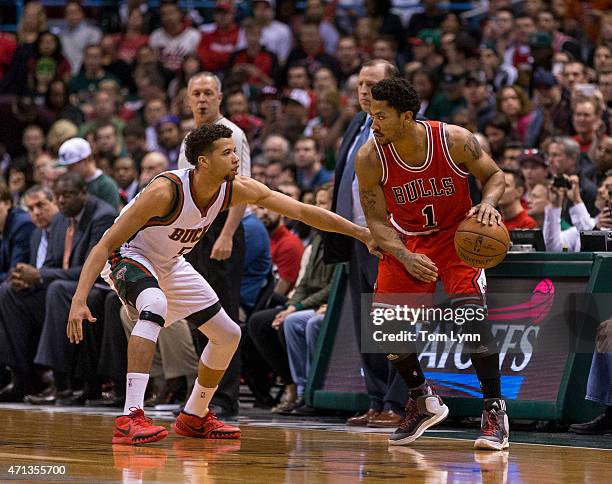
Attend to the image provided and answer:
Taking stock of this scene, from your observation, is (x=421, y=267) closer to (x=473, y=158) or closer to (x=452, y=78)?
(x=473, y=158)

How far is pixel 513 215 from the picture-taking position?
9.02 m

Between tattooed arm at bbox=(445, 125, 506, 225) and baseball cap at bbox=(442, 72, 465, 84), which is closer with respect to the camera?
tattooed arm at bbox=(445, 125, 506, 225)

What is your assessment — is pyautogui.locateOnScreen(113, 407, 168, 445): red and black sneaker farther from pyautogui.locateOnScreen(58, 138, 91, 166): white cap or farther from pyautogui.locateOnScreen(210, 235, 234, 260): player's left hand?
pyautogui.locateOnScreen(58, 138, 91, 166): white cap

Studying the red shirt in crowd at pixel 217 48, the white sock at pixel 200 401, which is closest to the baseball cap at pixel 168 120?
the red shirt in crowd at pixel 217 48

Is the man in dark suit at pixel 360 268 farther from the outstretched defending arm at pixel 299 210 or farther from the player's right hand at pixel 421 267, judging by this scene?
the player's right hand at pixel 421 267

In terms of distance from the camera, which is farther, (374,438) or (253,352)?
(253,352)

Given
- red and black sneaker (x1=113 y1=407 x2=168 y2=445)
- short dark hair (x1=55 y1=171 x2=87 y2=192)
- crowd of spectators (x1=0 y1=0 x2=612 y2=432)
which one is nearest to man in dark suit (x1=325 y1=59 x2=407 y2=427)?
crowd of spectators (x1=0 y1=0 x2=612 y2=432)

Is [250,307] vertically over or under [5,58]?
under

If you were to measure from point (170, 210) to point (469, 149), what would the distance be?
5.55ft

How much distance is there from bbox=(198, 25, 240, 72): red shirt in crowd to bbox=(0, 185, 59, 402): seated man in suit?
5047 mm

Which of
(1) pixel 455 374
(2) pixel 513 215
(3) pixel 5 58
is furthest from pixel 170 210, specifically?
(3) pixel 5 58

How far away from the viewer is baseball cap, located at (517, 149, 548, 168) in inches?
384

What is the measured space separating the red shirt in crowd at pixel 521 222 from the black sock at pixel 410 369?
2.40 meters

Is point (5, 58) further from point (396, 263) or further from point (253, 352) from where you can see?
point (396, 263)
